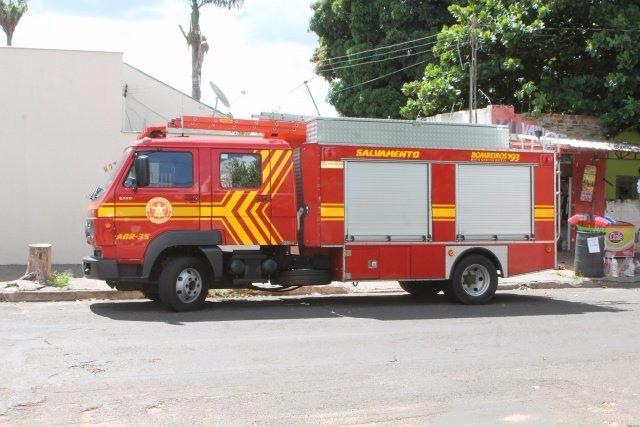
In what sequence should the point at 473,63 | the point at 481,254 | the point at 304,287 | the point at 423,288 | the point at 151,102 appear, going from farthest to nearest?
the point at 151,102
the point at 473,63
the point at 304,287
the point at 423,288
the point at 481,254

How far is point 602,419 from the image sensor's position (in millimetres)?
5730

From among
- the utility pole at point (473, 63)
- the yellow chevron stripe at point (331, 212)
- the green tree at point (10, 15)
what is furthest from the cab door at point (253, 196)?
the green tree at point (10, 15)

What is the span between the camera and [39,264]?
12859mm

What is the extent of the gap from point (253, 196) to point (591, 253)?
339 inches

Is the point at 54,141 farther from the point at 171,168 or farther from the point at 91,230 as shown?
the point at 171,168

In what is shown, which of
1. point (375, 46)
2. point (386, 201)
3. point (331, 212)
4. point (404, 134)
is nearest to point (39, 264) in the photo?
point (331, 212)

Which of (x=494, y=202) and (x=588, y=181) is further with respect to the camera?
(x=588, y=181)

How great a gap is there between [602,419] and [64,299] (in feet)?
30.3

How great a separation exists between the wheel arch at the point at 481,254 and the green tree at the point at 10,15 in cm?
3167

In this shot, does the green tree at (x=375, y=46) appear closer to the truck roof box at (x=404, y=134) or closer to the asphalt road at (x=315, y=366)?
the truck roof box at (x=404, y=134)

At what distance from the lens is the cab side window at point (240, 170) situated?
10.8m

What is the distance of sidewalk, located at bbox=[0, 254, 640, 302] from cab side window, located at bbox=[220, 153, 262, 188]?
3.17m

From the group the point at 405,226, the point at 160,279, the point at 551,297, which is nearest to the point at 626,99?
the point at 551,297

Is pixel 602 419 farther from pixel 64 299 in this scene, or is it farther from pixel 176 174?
pixel 64 299
